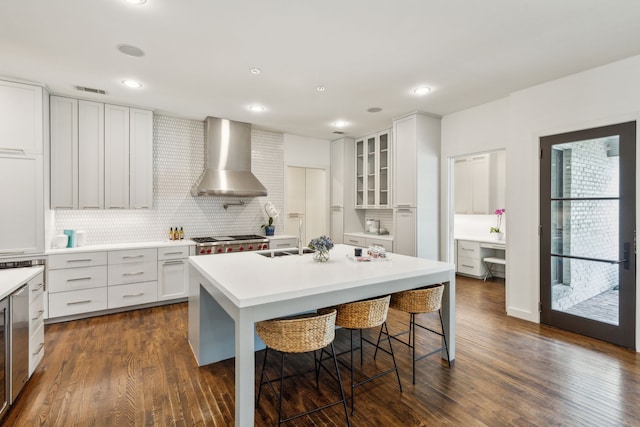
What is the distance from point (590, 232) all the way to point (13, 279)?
505cm

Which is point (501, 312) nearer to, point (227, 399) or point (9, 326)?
point (227, 399)

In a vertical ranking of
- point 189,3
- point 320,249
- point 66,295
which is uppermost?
point 189,3

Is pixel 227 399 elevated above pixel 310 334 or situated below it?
below

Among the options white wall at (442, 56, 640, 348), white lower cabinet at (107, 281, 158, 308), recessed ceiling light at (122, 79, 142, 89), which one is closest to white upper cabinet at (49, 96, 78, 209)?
recessed ceiling light at (122, 79, 142, 89)

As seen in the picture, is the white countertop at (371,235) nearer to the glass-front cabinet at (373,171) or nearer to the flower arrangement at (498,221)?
the glass-front cabinet at (373,171)

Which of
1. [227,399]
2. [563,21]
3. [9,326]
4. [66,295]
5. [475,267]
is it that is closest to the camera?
[9,326]

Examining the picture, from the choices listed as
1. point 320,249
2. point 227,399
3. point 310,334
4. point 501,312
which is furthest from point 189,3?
point 501,312

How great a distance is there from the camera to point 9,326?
2004 mm

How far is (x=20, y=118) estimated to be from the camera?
133 inches

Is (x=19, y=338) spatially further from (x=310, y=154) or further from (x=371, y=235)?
(x=310, y=154)

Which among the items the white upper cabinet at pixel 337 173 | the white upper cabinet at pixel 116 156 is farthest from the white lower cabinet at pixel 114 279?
the white upper cabinet at pixel 337 173

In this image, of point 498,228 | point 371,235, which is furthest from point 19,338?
point 498,228

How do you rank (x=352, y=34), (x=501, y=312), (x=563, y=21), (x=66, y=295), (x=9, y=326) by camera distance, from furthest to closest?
(x=501, y=312), (x=66, y=295), (x=352, y=34), (x=563, y=21), (x=9, y=326)

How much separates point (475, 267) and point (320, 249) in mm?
4124
